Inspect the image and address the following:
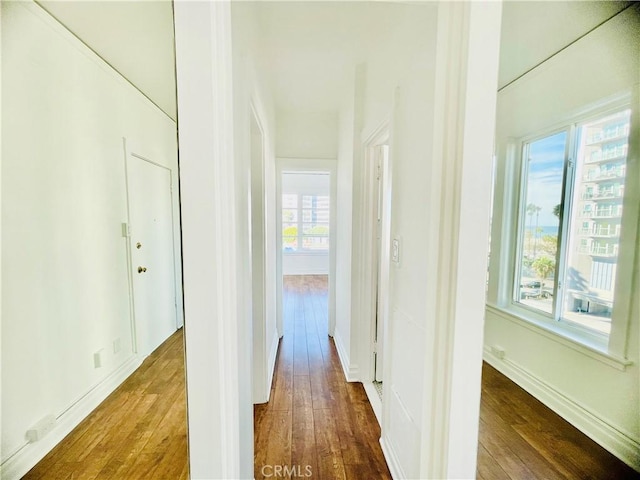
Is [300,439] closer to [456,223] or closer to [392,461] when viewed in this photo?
[392,461]

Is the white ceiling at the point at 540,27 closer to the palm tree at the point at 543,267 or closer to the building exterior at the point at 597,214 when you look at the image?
the building exterior at the point at 597,214

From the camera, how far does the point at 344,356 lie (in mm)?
2367

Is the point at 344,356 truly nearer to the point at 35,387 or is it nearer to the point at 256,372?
the point at 256,372

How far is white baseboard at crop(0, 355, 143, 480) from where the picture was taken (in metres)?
0.62

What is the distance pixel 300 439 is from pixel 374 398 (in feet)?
2.20

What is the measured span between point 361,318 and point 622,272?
1.53m

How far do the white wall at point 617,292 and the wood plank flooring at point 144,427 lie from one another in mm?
1230

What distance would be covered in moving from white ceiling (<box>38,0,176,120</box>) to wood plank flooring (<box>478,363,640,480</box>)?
1618 mm

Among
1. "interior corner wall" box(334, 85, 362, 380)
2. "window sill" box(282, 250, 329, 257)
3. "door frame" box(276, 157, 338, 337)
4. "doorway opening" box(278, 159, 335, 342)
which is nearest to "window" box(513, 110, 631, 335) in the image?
"interior corner wall" box(334, 85, 362, 380)

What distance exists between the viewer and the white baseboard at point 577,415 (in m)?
0.94

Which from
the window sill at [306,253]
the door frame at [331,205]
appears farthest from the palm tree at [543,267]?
the window sill at [306,253]

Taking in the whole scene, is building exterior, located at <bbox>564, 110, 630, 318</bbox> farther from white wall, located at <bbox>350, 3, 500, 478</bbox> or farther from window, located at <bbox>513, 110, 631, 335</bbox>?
white wall, located at <bbox>350, 3, 500, 478</bbox>

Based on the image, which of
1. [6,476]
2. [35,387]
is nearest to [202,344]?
[35,387]

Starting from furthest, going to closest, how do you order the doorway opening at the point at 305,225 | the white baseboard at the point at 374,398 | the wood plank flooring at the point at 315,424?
the doorway opening at the point at 305,225
the white baseboard at the point at 374,398
the wood plank flooring at the point at 315,424
